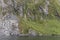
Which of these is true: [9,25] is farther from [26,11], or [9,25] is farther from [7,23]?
[26,11]

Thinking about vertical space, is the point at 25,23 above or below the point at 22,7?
below

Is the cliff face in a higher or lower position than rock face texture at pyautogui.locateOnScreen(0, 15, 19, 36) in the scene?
higher

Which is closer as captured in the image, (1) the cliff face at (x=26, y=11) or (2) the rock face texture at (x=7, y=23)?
(2) the rock face texture at (x=7, y=23)

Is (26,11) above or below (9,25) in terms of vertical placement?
above

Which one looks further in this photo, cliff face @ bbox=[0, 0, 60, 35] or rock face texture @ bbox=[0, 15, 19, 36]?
cliff face @ bbox=[0, 0, 60, 35]

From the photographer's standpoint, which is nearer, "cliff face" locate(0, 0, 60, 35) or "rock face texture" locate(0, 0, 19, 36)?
"rock face texture" locate(0, 0, 19, 36)

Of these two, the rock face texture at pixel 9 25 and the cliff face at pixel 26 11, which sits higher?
the cliff face at pixel 26 11

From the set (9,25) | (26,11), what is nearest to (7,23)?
(9,25)

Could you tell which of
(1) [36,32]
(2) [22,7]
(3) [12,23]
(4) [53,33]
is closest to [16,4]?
(2) [22,7]

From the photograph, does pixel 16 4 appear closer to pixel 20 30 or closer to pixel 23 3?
pixel 23 3

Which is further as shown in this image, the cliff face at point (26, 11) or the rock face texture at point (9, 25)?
the cliff face at point (26, 11)

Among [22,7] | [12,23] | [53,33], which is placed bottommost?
[53,33]

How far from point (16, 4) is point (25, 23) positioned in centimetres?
184

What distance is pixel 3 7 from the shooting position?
17.4m
